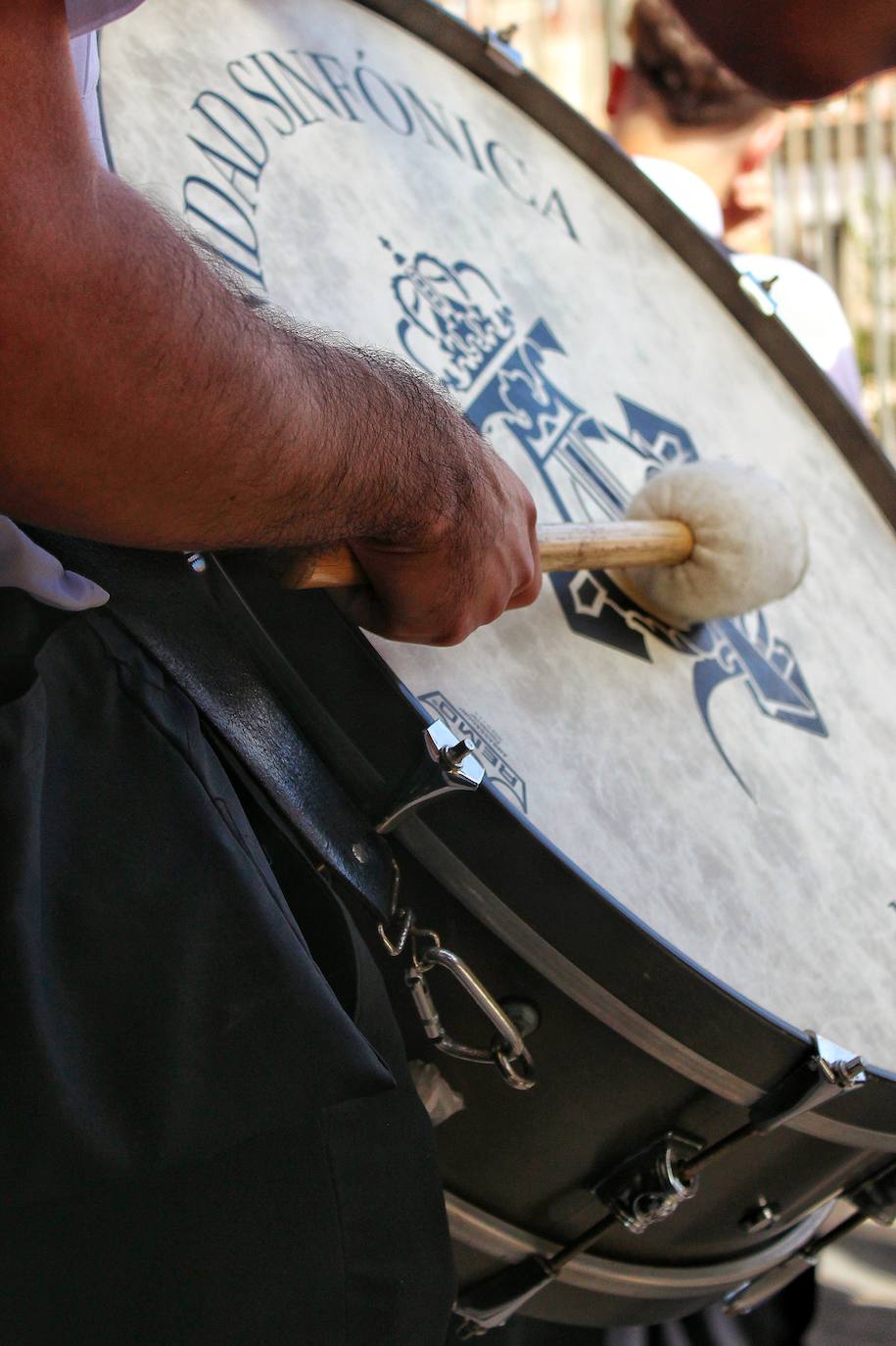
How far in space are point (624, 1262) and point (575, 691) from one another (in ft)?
1.67

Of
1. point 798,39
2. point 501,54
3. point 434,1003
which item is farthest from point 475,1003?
point 501,54

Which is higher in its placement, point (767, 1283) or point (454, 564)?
point (454, 564)

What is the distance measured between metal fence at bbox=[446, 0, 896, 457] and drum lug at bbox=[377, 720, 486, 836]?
8.42 m

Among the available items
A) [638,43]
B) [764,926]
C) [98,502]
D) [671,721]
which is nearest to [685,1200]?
[764,926]

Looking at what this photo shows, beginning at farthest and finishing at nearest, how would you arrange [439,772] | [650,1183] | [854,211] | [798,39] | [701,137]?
[854,211] → [701,137] → [798,39] → [650,1183] → [439,772]

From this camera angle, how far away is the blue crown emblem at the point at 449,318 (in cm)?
111

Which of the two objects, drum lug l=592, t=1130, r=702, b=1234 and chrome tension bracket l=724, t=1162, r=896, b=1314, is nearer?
drum lug l=592, t=1130, r=702, b=1234

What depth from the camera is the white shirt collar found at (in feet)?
8.10

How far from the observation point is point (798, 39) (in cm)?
113

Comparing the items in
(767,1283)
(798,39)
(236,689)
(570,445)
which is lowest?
(767,1283)

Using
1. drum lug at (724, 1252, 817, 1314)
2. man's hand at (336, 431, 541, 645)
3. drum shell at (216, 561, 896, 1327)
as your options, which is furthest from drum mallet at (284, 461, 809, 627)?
drum lug at (724, 1252, 817, 1314)

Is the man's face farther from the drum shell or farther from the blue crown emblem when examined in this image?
the drum shell

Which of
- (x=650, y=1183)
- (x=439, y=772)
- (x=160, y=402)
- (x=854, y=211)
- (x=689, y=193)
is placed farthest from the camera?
(x=854, y=211)

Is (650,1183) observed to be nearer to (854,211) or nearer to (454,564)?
(454,564)
